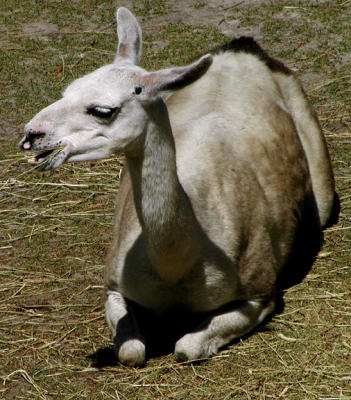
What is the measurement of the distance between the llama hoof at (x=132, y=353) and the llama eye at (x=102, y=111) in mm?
1331

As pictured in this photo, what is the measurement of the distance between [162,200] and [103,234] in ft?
6.86

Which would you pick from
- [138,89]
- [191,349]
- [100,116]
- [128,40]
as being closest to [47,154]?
[100,116]

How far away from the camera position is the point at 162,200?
12.9ft

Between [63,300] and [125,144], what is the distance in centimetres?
178

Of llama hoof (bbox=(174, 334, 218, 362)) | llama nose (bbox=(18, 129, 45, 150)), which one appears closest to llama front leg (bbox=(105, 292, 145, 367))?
llama hoof (bbox=(174, 334, 218, 362))

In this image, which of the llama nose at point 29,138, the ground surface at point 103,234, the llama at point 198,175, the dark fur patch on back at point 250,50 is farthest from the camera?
the dark fur patch on back at point 250,50

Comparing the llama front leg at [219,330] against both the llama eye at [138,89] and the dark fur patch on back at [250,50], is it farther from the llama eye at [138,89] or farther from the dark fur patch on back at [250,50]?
the dark fur patch on back at [250,50]

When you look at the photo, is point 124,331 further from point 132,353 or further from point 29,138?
point 29,138

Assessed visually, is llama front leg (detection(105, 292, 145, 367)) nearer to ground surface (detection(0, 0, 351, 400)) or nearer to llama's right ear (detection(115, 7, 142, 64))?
ground surface (detection(0, 0, 351, 400))

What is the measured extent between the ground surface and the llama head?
1347 mm

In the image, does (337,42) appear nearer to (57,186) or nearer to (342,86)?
(342,86)

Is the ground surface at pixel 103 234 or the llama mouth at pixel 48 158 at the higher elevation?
the llama mouth at pixel 48 158

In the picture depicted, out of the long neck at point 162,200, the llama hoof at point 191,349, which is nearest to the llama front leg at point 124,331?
the llama hoof at point 191,349

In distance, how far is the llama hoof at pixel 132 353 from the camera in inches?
171
